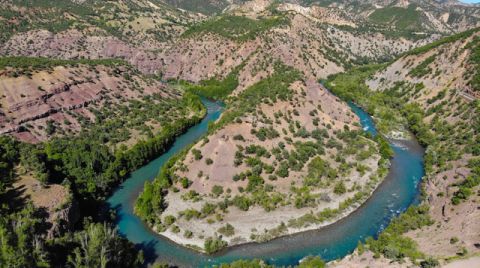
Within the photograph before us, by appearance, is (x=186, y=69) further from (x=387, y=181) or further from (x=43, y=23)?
(x=387, y=181)

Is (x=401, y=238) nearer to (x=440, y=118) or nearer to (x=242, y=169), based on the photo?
(x=242, y=169)

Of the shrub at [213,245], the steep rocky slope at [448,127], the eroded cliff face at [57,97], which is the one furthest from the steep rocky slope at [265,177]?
the eroded cliff face at [57,97]

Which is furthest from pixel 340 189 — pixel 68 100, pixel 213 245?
pixel 68 100

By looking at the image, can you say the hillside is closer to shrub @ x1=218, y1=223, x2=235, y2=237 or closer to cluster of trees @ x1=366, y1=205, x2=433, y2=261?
cluster of trees @ x1=366, y1=205, x2=433, y2=261

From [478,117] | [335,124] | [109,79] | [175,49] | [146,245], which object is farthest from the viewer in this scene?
[175,49]

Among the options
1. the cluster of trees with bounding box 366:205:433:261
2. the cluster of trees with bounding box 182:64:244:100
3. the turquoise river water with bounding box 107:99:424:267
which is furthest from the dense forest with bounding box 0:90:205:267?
the cluster of trees with bounding box 366:205:433:261

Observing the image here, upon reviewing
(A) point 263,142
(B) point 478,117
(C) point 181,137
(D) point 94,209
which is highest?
(B) point 478,117

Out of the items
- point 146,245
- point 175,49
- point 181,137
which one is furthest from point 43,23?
point 146,245
